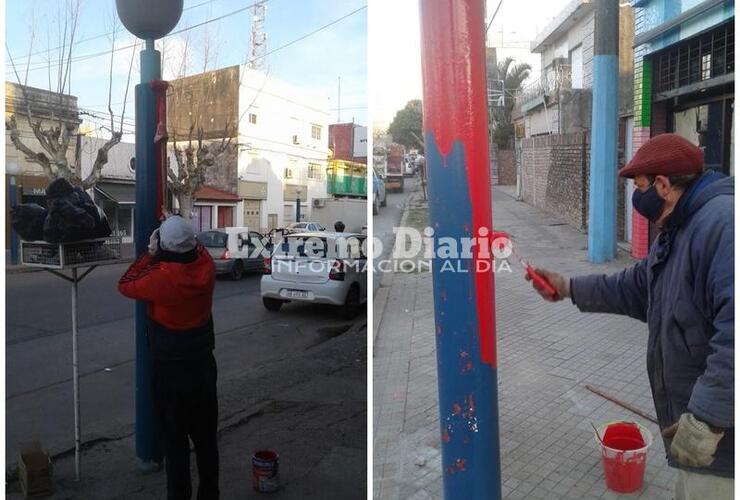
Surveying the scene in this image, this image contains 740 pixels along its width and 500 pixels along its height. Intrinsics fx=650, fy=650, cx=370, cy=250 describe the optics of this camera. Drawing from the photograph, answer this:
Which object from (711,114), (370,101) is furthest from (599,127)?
(370,101)

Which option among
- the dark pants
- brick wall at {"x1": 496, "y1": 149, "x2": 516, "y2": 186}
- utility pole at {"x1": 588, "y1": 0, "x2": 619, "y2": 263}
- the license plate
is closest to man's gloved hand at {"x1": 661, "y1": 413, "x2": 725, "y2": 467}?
the dark pants

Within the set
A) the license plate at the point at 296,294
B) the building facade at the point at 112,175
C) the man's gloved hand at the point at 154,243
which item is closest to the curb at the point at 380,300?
the license plate at the point at 296,294

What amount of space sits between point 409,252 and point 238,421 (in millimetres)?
8640

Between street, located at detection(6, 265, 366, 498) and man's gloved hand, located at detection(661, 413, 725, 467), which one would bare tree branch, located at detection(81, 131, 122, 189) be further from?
man's gloved hand, located at detection(661, 413, 725, 467)

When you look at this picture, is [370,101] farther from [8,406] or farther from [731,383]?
[8,406]

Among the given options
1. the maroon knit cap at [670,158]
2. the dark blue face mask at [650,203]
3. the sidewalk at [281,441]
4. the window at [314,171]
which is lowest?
the sidewalk at [281,441]

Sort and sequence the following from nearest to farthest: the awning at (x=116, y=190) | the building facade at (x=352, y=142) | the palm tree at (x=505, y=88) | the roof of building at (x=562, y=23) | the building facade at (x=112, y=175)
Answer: the building facade at (x=352, y=142)
the building facade at (x=112, y=175)
the roof of building at (x=562, y=23)
the awning at (x=116, y=190)
the palm tree at (x=505, y=88)

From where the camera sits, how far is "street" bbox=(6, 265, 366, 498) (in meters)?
4.90

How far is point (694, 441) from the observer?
1.93 m

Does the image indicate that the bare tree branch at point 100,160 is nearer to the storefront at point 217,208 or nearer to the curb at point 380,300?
the storefront at point 217,208

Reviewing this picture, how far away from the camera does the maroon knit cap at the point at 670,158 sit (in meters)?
2.16

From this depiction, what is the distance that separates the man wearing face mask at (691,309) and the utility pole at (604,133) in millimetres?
8509

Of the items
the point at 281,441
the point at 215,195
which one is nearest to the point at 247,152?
the point at 215,195

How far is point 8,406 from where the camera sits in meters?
5.54
